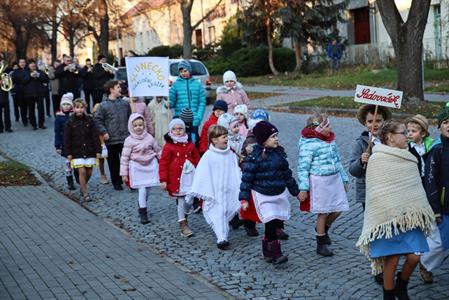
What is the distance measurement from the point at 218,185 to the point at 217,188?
0.04m

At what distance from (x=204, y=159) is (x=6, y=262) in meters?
2.40

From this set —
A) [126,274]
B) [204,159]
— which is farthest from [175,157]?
[126,274]

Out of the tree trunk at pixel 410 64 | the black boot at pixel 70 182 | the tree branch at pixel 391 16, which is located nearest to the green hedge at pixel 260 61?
the tree branch at pixel 391 16

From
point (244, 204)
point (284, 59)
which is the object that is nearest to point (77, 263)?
point (244, 204)

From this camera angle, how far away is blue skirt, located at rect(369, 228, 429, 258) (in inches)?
231

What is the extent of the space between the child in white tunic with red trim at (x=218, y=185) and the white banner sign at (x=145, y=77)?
3591mm

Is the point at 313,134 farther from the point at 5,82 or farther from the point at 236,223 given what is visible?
the point at 5,82

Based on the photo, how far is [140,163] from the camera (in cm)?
995

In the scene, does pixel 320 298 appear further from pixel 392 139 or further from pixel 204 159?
pixel 204 159

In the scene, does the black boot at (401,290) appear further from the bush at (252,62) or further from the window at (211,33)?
the window at (211,33)

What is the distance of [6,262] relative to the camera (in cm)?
776

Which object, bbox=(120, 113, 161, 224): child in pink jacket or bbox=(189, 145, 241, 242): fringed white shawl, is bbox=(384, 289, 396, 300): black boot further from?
bbox=(120, 113, 161, 224): child in pink jacket

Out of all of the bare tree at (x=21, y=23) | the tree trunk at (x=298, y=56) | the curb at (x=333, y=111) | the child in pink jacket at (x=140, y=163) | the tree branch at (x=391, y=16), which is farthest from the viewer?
the bare tree at (x=21, y=23)

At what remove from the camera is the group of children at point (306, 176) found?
588 cm
